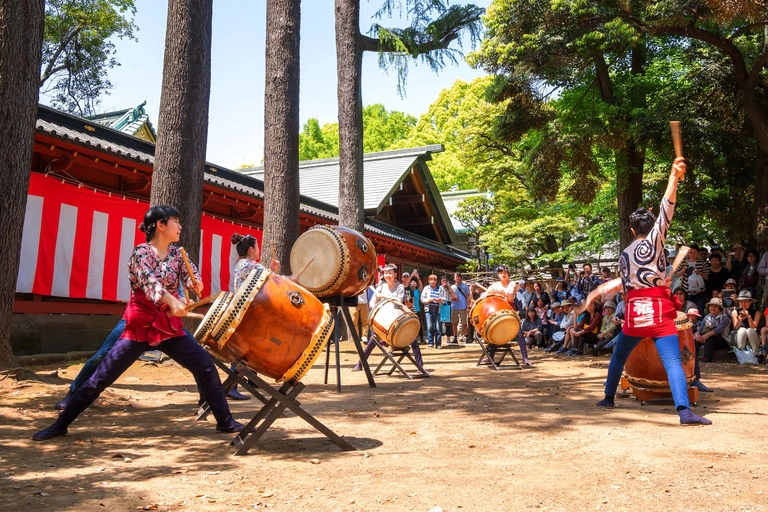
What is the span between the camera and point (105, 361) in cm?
434

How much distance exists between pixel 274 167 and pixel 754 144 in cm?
931

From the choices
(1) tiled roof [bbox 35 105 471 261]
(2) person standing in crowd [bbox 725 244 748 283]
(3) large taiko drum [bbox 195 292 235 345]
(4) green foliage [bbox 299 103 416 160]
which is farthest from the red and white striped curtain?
(4) green foliage [bbox 299 103 416 160]

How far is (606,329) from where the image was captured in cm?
1234

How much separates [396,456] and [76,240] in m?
7.31

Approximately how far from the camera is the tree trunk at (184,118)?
25.9 ft

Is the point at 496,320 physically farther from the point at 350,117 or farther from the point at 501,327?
the point at 350,117

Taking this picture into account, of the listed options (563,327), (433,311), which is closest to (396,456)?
(563,327)

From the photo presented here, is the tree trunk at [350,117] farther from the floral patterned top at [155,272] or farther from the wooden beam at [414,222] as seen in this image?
the wooden beam at [414,222]

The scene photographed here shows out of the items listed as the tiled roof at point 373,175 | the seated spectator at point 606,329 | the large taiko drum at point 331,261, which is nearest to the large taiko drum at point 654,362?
the large taiko drum at point 331,261

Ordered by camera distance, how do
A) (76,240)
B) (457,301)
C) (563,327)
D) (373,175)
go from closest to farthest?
1. (76,240)
2. (563,327)
3. (457,301)
4. (373,175)

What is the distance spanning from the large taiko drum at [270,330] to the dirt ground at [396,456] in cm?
57

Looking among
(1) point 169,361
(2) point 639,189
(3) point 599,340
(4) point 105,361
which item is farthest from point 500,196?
(4) point 105,361

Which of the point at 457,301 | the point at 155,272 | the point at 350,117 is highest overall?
the point at 350,117

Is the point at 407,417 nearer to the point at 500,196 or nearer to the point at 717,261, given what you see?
the point at 717,261
